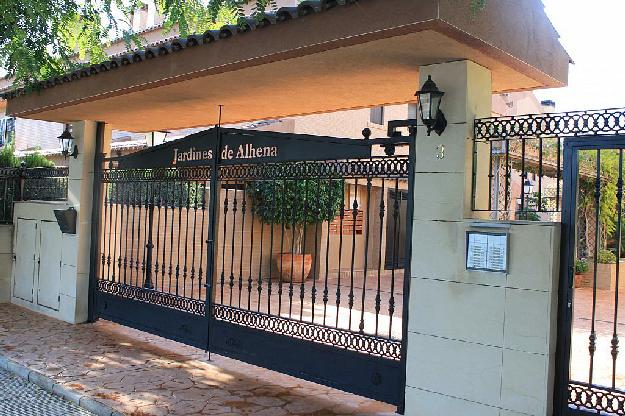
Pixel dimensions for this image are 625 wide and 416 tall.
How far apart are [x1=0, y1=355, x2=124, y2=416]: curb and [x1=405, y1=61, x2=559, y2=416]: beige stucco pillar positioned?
9.45ft

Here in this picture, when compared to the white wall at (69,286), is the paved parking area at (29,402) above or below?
below

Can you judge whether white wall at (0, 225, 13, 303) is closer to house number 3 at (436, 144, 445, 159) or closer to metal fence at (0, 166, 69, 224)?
metal fence at (0, 166, 69, 224)

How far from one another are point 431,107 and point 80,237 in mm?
6532

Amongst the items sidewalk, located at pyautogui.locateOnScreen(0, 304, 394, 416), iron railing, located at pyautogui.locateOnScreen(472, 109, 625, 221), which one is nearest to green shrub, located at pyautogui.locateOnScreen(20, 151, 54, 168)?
sidewalk, located at pyautogui.locateOnScreen(0, 304, 394, 416)

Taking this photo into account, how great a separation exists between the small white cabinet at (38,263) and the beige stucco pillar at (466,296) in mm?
6906

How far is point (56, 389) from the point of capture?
242 inches

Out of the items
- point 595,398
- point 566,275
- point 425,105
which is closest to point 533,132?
point 425,105

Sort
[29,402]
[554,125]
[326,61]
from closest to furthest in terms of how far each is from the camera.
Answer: [554,125]
[326,61]
[29,402]

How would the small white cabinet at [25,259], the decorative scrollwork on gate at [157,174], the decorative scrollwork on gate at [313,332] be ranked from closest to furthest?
the decorative scrollwork on gate at [313,332] < the decorative scrollwork on gate at [157,174] < the small white cabinet at [25,259]

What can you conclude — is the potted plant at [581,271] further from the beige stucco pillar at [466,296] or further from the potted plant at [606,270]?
the beige stucco pillar at [466,296]

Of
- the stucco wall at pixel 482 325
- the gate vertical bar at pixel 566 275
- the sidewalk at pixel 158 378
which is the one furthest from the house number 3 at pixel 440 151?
the sidewalk at pixel 158 378

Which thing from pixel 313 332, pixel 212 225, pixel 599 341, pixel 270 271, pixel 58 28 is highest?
pixel 58 28

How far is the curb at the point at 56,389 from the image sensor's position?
18.2 ft

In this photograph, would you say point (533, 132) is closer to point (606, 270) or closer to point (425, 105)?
point (425, 105)
